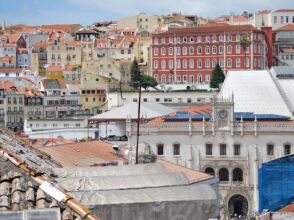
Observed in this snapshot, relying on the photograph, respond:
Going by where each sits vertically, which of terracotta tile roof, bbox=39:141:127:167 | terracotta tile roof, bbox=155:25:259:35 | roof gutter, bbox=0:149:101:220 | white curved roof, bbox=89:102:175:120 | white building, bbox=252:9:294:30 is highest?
white building, bbox=252:9:294:30

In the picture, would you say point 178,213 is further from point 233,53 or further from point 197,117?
point 233,53

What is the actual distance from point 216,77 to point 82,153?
62.6 meters

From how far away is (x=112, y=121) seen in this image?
65188 mm

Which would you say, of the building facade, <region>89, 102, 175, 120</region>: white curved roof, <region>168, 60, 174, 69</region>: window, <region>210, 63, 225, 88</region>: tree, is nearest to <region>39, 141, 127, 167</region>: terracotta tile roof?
the building facade

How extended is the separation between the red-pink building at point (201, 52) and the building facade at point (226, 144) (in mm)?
47121

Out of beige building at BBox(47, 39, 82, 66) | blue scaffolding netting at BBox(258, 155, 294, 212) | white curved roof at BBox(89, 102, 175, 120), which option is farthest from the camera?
beige building at BBox(47, 39, 82, 66)

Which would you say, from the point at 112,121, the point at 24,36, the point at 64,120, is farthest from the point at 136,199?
the point at 24,36

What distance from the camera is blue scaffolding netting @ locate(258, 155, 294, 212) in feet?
123

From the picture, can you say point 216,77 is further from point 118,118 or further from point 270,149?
point 270,149

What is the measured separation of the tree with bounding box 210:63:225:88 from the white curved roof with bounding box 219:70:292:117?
85.9 ft

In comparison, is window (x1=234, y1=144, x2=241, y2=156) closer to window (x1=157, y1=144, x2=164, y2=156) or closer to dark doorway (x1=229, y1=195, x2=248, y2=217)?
dark doorway (x1=229, y1=195, x2=248, y2=217)

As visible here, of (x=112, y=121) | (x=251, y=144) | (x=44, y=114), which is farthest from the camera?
(x=44, y=114)

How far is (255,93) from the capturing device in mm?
59156

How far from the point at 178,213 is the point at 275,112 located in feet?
148
